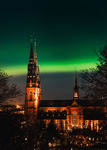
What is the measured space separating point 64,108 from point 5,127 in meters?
82.6

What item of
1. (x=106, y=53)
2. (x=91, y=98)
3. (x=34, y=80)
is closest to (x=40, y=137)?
(x=91, y=98)

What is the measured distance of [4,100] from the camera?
760 inches

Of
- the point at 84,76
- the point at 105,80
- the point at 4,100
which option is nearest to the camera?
the point at 105,80

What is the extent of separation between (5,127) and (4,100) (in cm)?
426

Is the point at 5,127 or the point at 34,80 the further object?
the point at 34,80

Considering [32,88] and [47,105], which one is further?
[47,105]

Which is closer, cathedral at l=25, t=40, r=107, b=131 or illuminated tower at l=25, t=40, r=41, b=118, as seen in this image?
cathedral at l=25, t=40, r=107, b=131

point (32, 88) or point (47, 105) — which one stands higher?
point (32, 88)

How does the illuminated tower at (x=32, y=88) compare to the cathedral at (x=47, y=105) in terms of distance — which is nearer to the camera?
the cathedral at (x=47, y=105)

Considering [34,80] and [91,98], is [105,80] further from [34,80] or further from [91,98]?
[34,80]

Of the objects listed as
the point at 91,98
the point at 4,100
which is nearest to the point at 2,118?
the point at 4,100

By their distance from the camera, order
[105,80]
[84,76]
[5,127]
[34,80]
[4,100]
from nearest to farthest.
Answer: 1. [5,127]
2. [105,80]
3. [84,76]
4. [4,100]
5. [34,80]

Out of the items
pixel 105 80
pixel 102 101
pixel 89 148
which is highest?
pixel 105 80

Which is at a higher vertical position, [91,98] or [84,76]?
[84,76]
